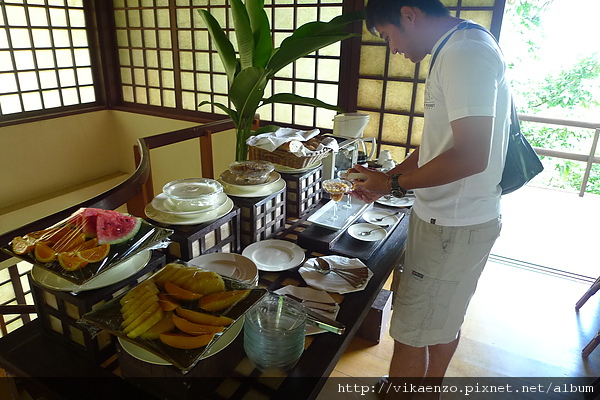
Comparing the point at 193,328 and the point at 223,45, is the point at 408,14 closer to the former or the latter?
the point at 193,328

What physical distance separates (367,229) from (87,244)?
0.91m

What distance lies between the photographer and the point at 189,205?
1158mm

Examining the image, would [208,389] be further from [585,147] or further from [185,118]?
[585,147]

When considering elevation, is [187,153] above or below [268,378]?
below

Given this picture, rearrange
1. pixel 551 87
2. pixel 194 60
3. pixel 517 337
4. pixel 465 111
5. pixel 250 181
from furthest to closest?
pixel 551 87
pixel 194 60
pixel 517 337
pixel 250 181
pixel 465 111

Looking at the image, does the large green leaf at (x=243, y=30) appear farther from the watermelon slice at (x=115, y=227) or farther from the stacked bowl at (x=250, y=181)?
→ the watermelon slice at (x=115, y=227)

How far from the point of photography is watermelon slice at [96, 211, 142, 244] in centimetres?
89

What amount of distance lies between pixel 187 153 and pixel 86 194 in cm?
134

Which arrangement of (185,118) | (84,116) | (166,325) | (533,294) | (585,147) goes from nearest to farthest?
(166,325)
(533,294)
(185,118)
(84,116)
(585,147)

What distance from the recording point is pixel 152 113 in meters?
4.52

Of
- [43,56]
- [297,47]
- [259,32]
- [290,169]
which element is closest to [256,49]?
[259,32]

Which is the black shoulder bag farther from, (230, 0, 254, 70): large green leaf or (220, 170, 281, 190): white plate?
(230, 0, 254, 70): large green leaf

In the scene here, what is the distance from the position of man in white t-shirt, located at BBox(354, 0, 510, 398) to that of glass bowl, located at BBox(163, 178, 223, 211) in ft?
1.46

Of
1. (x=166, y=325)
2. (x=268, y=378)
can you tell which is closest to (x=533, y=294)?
(x=268, y=378)
